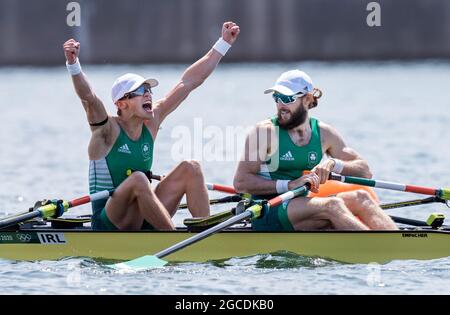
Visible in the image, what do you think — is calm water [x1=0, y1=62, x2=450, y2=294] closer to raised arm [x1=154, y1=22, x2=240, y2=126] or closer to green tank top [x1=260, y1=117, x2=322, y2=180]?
green tank top [x1=260, y1=117, x2=322, y2=180]

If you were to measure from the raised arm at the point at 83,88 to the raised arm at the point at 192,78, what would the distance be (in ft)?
2.97

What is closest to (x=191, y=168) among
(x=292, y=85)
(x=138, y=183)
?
(x=138, y=183)

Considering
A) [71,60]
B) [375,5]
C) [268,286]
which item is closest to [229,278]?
[268,286]

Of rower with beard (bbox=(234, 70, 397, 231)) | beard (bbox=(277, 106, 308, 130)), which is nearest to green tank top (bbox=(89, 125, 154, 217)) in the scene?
rower with beard (bbox=(234, 70, 397, 231))

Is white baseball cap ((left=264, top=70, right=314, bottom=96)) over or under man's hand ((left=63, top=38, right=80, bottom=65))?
under

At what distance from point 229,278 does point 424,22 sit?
4566cm

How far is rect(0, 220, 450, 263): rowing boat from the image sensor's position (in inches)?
517

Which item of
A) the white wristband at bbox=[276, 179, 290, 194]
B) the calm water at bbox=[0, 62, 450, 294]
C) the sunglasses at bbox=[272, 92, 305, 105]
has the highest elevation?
the sunglasses at bbox=[272, 92, 305, 105]

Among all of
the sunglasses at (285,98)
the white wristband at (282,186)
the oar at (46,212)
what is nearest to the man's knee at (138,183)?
the oar at (46,212)

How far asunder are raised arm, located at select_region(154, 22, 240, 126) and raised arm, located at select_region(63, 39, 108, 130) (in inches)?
35.6

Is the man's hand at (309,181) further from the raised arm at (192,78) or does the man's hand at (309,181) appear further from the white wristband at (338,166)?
the raised arm at (192,78)

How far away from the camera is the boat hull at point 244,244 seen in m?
13.1

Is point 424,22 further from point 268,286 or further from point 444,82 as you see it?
point 268,286

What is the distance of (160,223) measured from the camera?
13445mm
